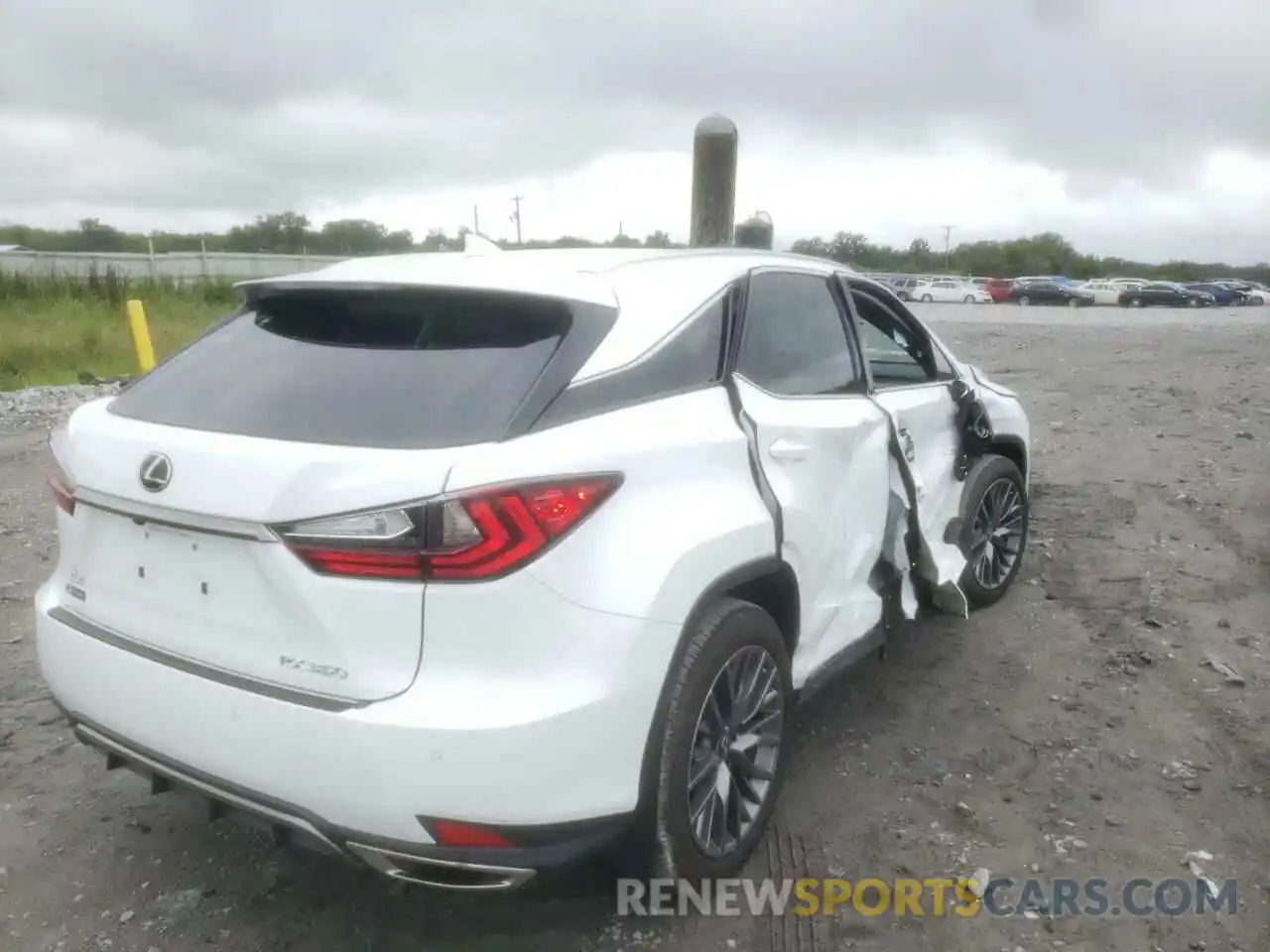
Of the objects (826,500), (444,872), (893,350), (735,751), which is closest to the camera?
(444,872)

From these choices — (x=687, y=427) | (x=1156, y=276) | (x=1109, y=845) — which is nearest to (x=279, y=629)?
(x=687, y=427)

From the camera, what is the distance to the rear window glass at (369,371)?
2.42m

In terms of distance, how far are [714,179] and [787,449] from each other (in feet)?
19.2

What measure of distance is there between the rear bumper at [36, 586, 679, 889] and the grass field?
41.1ft

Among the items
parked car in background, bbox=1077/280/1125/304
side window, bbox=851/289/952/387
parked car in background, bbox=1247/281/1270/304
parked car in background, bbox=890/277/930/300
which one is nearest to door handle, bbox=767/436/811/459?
→ side window, bbox=851/289/952/387

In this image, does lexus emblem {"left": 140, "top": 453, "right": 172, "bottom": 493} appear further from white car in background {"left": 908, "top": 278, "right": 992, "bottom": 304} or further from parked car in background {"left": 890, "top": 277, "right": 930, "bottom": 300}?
white car in background {"left": 908, "top": 278, "right": 992, "bottom": 304}

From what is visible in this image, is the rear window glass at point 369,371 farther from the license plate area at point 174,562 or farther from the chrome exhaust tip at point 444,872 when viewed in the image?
the chrome exhaust tip at point 444,872

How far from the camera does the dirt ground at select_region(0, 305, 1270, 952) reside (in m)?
2.88

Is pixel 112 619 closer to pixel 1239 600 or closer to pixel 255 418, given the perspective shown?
pixel 255 418

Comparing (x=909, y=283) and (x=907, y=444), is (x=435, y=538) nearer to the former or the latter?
(x=907, y=444)

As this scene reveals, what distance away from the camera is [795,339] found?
3.59m

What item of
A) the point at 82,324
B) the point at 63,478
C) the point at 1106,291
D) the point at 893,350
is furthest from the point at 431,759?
the point at 1106,291

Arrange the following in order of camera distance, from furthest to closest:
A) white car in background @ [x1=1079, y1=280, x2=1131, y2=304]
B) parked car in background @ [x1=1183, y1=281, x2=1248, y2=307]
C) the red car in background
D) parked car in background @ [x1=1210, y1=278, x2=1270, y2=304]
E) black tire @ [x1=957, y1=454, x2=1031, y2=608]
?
1. parked car in background @ [x1=1210, y1=278, x2=1270, y2=304]
2. the red car in background
3. parked car in background @ [x1=1183, y1=281, x2=1248, y2=307]
4. white car in background @ [x1=1079, y1=280, x2=1131, y2=304]
5. black tire @ [x1=957, y1=454, x2=1031, y2=608]

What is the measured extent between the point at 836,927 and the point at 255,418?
2.03 m
